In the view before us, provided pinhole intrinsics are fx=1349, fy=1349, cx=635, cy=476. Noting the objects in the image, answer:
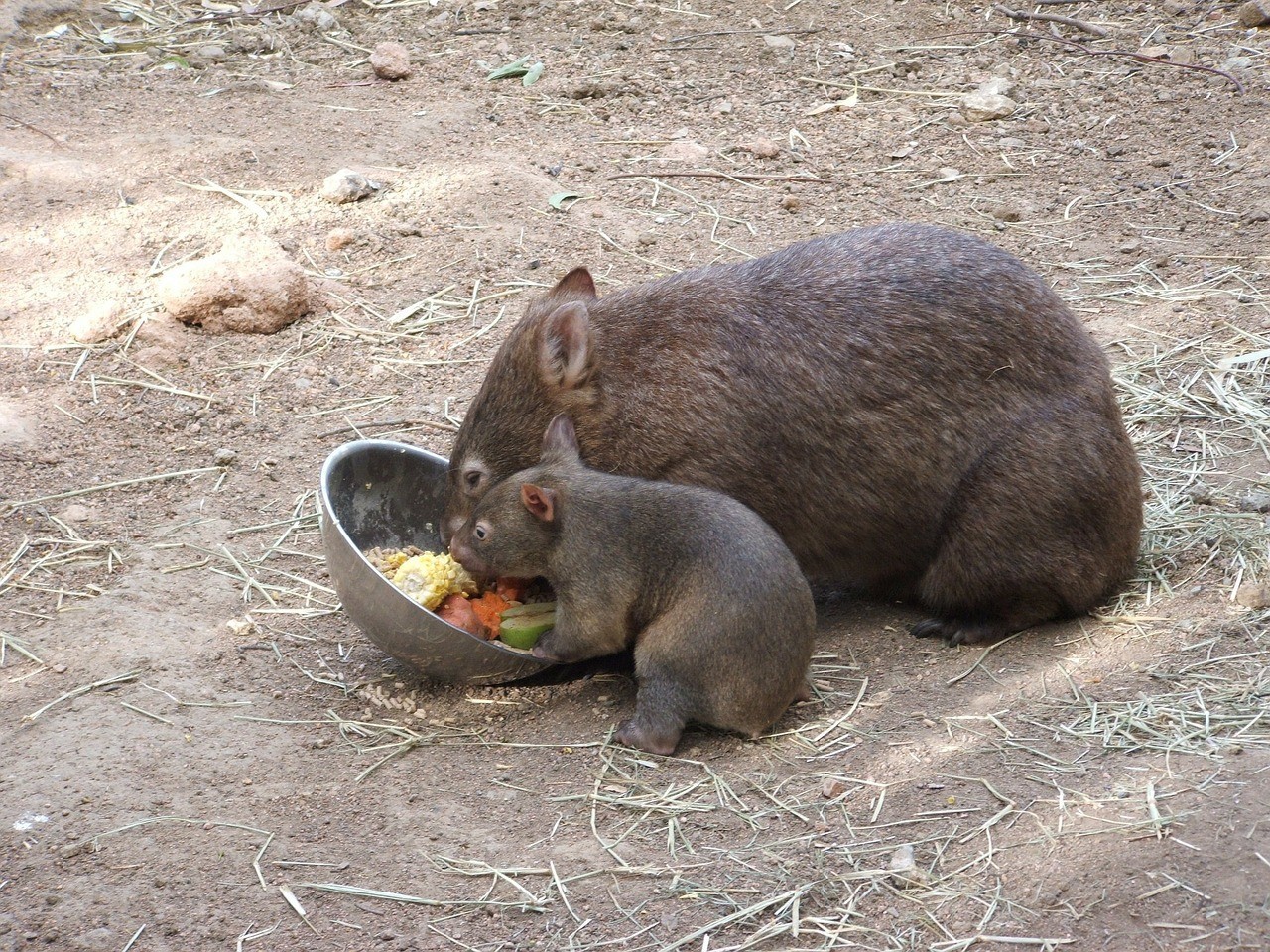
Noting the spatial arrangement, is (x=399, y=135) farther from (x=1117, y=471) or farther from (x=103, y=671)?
(x=1117, y=471)

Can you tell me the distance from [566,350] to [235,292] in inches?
99.0

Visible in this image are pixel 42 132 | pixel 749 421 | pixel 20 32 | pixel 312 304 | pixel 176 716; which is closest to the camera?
pixel 176 716

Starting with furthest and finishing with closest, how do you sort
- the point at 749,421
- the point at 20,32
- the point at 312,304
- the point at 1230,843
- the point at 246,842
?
1. the point at 20,32
2. the point at 312,304
3. the point at 749,421
4. the point at 246,842
5. the point at 1230,843

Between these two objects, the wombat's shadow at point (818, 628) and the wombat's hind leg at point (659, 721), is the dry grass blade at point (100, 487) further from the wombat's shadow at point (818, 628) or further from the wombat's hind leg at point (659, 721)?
the wombat's hind leg at point (659, 721)

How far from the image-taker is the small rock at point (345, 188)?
7.55 metres

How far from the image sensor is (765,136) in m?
8.56

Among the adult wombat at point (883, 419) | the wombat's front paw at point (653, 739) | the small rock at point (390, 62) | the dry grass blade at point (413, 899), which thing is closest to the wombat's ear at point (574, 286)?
the adult wombat at point (883, 419)

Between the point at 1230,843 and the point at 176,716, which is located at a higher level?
the point at 1230,843

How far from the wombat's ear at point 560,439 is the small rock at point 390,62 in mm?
5206

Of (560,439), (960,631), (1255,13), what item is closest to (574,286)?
(560,439)

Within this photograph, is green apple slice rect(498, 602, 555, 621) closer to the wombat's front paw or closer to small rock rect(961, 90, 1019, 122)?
the wombat's front paw

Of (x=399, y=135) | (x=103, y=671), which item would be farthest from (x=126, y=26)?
(x=103, y=671)

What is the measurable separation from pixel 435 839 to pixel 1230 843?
2.10 m

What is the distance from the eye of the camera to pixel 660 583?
172 inches
